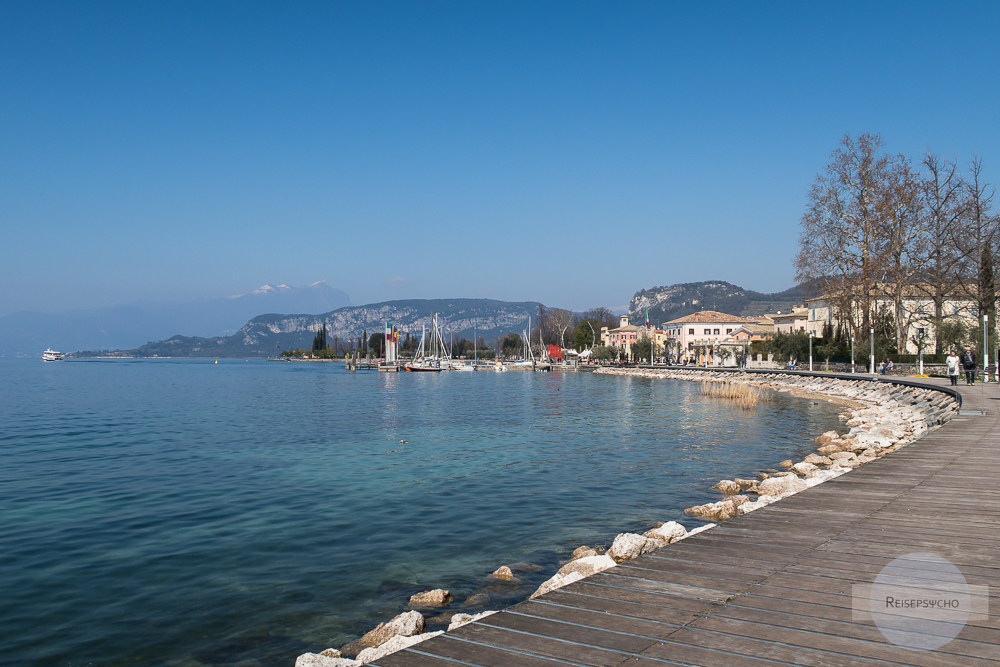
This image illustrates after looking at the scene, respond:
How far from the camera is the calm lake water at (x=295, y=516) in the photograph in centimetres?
841

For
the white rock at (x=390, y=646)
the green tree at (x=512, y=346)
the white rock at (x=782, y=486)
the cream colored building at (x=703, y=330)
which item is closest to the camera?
the white rock at (x=390, y=646)

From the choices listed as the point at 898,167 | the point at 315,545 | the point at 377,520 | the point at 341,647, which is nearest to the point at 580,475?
the point at 377,520

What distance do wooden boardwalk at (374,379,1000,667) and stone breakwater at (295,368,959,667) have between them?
0.72 m

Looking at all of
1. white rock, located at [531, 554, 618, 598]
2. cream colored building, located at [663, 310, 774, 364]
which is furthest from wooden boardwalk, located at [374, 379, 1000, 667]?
cream colored building, located at [663, 310, 774, 364]

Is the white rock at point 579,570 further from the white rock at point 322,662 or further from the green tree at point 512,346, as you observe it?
the green tree at point 512,346

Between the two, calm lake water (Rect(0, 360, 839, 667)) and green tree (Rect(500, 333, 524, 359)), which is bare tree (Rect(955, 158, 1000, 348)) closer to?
calm lake water (Rect(0, 360, 839, 667))

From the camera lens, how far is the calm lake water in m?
8.41

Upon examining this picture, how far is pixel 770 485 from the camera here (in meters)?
13.7

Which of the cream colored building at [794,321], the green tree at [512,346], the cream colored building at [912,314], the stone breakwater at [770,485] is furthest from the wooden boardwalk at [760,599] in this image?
the green tree at [512,346]

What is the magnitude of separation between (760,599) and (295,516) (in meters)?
10.6

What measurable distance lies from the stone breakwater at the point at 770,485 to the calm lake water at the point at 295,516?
580mm

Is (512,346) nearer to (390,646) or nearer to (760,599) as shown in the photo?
(390,646)

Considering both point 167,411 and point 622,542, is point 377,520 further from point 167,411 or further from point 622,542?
point 167,411

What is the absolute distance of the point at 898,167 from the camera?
44.6 meters
